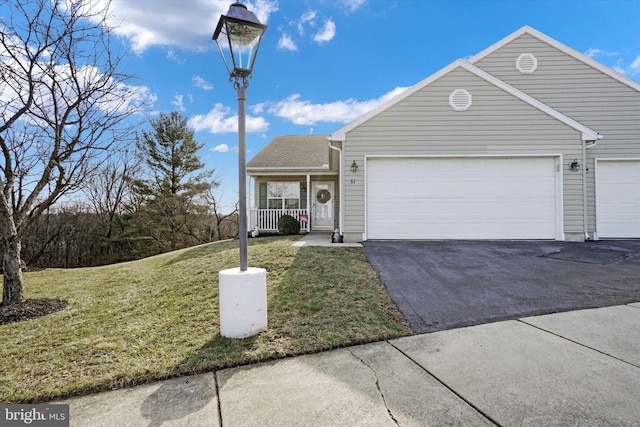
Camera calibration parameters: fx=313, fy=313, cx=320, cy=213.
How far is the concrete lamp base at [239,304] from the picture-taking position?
3.46 m

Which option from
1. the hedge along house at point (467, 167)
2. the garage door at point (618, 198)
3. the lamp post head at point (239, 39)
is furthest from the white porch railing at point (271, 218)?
the garage door at point (618, 198)

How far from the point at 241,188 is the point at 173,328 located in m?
1.96

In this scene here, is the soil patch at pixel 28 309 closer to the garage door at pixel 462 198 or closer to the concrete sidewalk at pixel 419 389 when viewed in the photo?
the concrete sidewalk at pixel 419 389

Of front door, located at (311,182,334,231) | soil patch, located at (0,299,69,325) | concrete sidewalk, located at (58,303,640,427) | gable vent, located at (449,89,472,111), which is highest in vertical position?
gable vent, located at (449,89,472,111)

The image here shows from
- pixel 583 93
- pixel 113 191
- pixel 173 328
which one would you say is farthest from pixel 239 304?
pixel 113 191

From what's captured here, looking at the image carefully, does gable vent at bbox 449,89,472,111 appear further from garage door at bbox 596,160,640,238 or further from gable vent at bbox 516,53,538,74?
garage door at bbox 596,160,640,238

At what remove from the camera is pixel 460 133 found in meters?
8.45

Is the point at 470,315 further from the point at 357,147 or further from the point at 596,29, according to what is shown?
the point at 596,29

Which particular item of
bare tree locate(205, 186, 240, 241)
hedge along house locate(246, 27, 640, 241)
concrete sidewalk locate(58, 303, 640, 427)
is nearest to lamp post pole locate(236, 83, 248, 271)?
concrete sidewalk locate(58, 303, 640, 427)

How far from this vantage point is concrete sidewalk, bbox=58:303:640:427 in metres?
2.13

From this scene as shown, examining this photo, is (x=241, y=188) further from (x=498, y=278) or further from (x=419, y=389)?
(x=498, y=278)

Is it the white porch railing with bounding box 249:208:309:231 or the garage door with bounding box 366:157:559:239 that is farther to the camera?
the white porch railing with bounding box 249:208:309:231

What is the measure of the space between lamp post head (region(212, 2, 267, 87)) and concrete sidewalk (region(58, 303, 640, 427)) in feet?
10.6

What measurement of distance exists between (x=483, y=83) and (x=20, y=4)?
9636 millimetres
